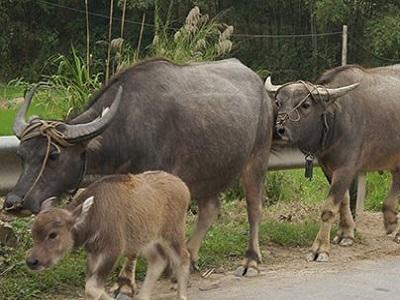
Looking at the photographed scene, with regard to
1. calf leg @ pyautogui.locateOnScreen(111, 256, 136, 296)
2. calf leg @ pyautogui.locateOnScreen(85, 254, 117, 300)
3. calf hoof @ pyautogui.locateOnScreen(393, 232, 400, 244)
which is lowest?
calf hoof @ pyautogui.locateOnScreen(393, 232, 400, 244)

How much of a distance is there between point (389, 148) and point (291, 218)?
1310mm

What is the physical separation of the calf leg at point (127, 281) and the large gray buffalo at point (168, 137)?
28.8 inches

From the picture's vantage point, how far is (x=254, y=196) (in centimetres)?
846

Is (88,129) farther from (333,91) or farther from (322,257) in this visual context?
(333,91)

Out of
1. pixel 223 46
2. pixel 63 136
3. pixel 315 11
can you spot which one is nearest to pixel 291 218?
pixel 223 46

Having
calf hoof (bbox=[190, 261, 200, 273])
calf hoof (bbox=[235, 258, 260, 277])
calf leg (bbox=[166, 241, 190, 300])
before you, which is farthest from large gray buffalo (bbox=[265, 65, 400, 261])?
calf leg (bbox=[166, 241, 190, 300])

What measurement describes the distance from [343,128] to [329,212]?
85cm

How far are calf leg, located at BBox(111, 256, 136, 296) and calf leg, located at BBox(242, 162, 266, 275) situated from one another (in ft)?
5.09

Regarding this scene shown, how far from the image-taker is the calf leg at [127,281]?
6773 millimetres

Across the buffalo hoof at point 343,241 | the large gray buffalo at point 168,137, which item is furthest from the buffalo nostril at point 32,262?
the buffalo hoof at point 343,241

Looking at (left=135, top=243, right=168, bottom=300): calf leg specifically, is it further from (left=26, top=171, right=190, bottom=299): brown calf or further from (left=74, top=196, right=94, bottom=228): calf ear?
(left=74, top=196, right=94, bottom=228): calf ear

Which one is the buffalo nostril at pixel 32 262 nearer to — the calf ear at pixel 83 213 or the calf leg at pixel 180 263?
the calf ear at pixel 83 213

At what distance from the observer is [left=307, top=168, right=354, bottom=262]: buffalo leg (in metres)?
8.50

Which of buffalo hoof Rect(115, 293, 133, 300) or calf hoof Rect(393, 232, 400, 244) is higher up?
buffalo hoof Rect(115, 293, 133, 300)
